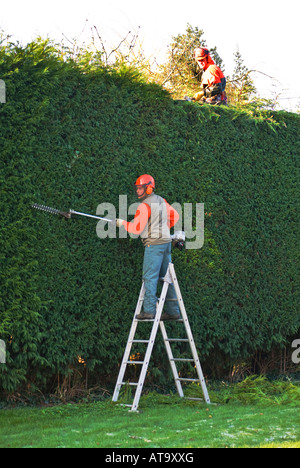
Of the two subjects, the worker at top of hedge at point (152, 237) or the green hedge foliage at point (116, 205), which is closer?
the green hedge foliage at point (116, 205)

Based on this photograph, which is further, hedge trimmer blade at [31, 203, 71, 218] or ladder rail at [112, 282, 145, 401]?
ladder rail at [112, 282, 145, 401]

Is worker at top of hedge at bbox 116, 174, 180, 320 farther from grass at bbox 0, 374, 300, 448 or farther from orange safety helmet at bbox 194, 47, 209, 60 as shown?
orange safety helmet at bbox 194, 47, 209, 60

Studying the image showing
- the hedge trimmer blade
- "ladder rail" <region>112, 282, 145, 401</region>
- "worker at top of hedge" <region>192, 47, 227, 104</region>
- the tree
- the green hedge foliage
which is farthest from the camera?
the tree

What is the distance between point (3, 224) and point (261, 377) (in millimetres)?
4846

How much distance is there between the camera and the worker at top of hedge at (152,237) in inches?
263

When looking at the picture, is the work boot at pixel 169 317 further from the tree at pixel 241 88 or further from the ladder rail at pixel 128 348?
the tree at pixel 241 88

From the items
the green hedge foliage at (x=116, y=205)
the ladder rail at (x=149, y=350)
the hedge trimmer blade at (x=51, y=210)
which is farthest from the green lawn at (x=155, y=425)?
the hedge trimmer blade at (x=51, y=210)

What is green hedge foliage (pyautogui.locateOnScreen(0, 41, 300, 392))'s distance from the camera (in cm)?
630

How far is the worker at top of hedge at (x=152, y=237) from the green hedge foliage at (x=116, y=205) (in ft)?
1.48

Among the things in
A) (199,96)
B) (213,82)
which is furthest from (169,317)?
(213,82)

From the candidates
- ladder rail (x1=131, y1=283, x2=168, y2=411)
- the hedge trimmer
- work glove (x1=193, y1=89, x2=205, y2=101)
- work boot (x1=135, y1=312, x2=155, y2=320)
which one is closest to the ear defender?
the hedge trimmer

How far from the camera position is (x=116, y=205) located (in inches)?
284

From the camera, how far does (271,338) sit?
9.01 m
